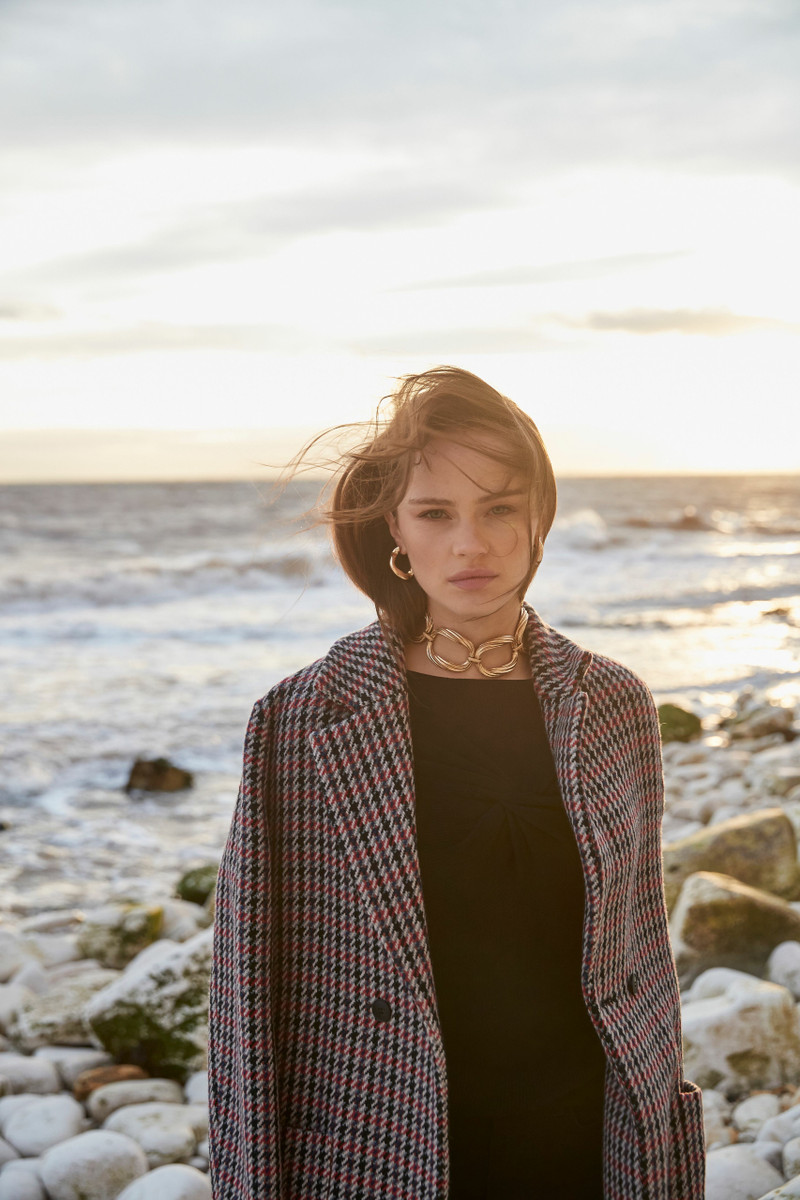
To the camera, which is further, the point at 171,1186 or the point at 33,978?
the point at 33,978

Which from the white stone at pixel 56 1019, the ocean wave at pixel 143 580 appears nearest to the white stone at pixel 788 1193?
the white stone at pixel 56 1019

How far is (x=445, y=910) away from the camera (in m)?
2.04

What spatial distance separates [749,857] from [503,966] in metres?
3.22

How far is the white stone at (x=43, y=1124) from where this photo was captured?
11.5 ft

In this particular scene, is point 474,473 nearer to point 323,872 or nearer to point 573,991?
point 323,872

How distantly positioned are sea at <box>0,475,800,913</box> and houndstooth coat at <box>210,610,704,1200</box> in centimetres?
55

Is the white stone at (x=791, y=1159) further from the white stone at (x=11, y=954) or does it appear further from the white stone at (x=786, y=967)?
the white stone at (x=11, y=954)

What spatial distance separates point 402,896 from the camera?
6.38 feet

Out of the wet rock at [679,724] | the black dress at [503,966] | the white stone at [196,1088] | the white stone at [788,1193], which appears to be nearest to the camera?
the black dress at [503,966]

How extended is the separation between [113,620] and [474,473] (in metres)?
15.9

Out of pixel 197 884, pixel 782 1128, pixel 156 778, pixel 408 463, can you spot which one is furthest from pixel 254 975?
pixel 156 778

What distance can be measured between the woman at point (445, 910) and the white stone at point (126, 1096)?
1812 mm

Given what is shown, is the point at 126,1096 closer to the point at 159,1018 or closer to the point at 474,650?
the point at 159,1018

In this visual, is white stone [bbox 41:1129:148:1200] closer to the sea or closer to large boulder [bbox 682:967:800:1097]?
large boulder [bbox 682:967:800:1097]
